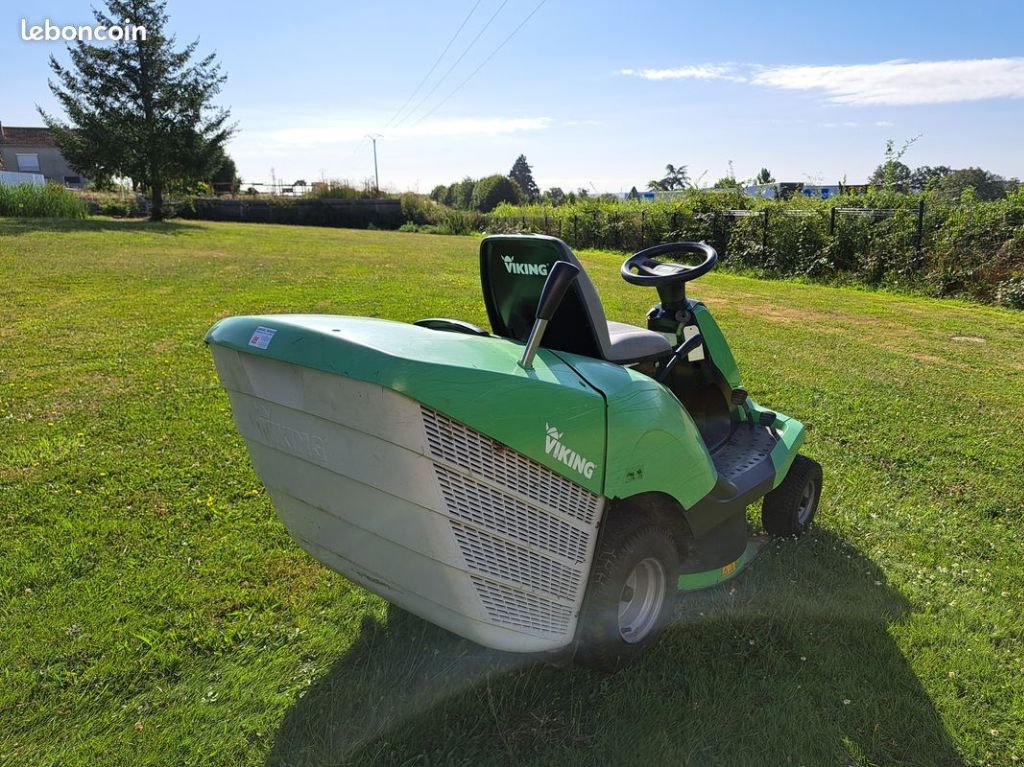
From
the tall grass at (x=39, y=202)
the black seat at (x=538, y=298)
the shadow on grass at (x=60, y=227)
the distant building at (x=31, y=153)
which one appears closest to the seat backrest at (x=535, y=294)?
the black seat at (x=538, y=298)

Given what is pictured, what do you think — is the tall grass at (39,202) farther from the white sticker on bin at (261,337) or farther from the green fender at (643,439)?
the green fender at (643,439)

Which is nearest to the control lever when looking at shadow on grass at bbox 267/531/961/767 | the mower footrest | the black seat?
the black seat

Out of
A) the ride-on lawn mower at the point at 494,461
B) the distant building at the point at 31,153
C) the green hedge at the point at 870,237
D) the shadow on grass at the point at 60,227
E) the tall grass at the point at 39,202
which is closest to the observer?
the ride-on lawn mower at the point at 494,461

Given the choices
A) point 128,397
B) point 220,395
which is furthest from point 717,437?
point 128,397

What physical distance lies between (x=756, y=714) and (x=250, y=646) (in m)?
1.77

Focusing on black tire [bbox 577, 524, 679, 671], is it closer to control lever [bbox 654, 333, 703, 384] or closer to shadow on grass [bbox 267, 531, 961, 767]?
shadow on grass [bbox 267, 531, 961, 767]

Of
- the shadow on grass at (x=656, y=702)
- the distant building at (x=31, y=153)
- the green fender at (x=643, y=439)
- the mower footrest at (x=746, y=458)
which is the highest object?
the distant building at (x=31, y=153)

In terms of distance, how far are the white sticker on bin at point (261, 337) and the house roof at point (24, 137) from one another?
68.4m

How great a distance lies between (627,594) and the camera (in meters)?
2.45

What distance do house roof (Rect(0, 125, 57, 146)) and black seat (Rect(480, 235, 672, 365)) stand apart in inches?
2681

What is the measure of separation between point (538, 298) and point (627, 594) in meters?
1.08

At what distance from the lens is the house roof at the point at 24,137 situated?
56.9m

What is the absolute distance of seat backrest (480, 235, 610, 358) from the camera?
7.74 feet

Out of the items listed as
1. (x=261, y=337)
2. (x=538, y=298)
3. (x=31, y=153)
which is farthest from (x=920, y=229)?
(x=31, y=153)
